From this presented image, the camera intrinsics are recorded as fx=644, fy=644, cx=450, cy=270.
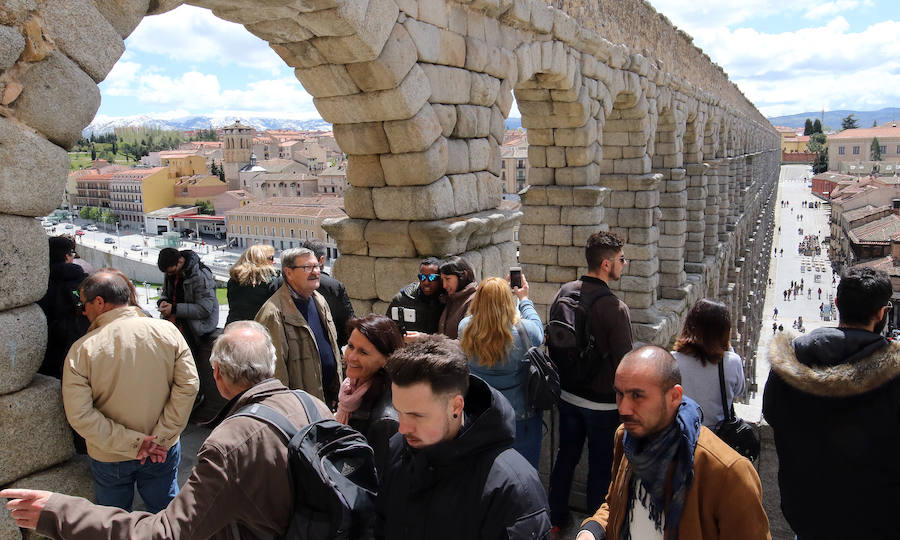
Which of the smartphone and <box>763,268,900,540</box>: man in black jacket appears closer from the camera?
<box>763,268,900,540</box>: man in black jacket

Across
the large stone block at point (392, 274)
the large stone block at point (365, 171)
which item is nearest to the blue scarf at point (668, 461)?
the large stone block at point (392, 274)

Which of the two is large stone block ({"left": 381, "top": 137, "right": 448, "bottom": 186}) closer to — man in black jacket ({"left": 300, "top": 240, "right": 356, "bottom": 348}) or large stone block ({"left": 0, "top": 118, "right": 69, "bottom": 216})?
man in black jacket ({"left": 300, "top": 240, "right": 356, "bottom": 348})

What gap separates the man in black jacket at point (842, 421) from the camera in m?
2.26

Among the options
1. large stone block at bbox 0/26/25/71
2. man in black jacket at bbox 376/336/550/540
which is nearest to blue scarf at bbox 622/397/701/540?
man in black jacket at bbox 376/336/550/540

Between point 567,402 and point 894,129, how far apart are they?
97.2m

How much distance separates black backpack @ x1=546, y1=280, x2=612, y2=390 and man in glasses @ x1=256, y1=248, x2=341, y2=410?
1429mm

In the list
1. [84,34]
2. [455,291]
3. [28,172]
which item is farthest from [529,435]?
[84,34]

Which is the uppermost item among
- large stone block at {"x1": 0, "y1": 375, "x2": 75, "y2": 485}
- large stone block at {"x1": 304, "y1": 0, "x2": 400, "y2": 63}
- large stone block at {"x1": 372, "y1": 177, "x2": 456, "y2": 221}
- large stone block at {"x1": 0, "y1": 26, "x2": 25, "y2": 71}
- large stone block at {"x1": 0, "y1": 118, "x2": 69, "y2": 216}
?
large stone block at {"x1": 304, "y1": 0, "x2": 400, "y2": 63}

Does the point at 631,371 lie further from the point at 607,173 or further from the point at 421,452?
the point at 607,173

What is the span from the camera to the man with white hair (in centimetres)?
197

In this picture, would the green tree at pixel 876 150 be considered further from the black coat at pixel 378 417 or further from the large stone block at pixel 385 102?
the black coat at pixel 378 417

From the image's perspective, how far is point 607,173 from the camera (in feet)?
38.1

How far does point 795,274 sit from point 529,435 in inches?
1723

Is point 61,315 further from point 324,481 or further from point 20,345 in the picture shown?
point 324,481
